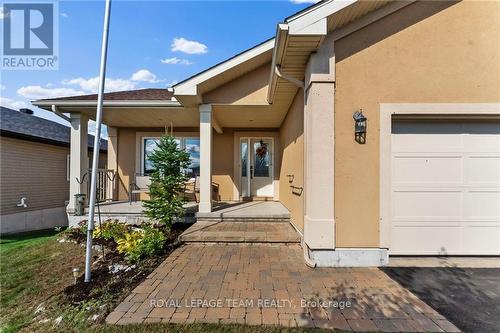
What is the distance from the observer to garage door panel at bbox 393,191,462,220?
3873mm

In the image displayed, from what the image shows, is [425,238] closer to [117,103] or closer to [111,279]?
[111,279]

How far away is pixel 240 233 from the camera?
15.9ft

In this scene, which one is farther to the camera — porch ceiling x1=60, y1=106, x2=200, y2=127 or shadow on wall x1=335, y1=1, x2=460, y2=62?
porch ceiling x1=60, y1=106, x2=200, y2=127

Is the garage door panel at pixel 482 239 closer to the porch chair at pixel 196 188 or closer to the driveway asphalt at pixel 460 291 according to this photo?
the driveway asphalt at pixel 460 291

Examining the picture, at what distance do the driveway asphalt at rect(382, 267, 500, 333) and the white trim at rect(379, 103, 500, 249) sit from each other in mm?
552

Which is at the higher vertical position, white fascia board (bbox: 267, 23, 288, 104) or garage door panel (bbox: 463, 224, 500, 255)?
white fascia board (bbox: 267, 23, 288, 104)

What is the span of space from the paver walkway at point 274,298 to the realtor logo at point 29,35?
16.8ft

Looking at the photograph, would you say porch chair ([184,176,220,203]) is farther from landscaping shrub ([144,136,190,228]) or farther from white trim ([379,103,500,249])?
white trim ([379,103,500,249])

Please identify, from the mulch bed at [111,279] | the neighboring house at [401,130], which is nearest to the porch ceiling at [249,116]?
the neighboring house at [401,130]

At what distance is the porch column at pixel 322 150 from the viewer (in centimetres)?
364

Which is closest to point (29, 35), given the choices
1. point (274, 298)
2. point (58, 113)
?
point (58, 113)

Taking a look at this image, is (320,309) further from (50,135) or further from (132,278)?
(50,135)

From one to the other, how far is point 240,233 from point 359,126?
9.31 ft

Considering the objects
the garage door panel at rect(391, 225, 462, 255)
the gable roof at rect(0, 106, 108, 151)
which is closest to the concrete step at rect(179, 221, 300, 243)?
the garage door panel at rect(391, 225, 462, 255)
